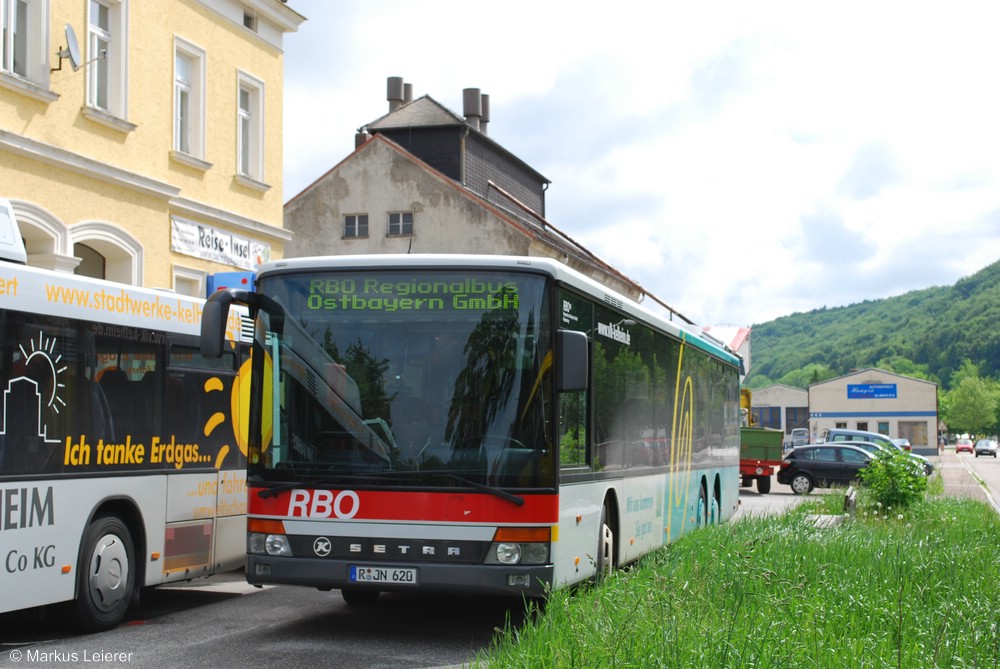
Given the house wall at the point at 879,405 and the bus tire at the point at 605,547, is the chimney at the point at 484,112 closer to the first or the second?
the bus tire at the point at 605,547

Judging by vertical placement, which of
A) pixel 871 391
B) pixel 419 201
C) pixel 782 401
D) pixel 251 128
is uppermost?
pixel 419 201

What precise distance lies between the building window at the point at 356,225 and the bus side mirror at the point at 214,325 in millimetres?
37757

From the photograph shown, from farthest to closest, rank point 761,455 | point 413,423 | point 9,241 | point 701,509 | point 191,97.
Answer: point 761,455 < point 191,97 < point 701,509 < point 9,241 < point 413,423

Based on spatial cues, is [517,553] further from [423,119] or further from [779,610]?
[423,119]

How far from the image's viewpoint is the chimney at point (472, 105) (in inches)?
2185

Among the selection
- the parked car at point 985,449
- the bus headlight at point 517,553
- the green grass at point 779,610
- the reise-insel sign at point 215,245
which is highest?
the reise-insel sign at point 215,245

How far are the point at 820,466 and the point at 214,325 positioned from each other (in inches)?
1143

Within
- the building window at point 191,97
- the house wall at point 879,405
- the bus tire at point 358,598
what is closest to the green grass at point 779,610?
the bus tire at point 358,598

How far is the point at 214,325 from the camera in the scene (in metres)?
8.91

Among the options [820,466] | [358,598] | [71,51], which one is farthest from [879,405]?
[358,598]

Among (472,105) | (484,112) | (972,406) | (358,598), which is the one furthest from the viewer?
(972,406)

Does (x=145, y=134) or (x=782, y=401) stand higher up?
(x=145, y=134)

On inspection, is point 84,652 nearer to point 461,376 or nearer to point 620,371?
point 461,376

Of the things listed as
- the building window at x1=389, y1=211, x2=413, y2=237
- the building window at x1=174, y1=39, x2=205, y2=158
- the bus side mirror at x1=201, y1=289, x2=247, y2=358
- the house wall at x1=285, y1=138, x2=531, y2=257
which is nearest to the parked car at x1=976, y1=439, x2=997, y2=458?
the house wall at x1=285, y1=138, x2=531, y2=257
